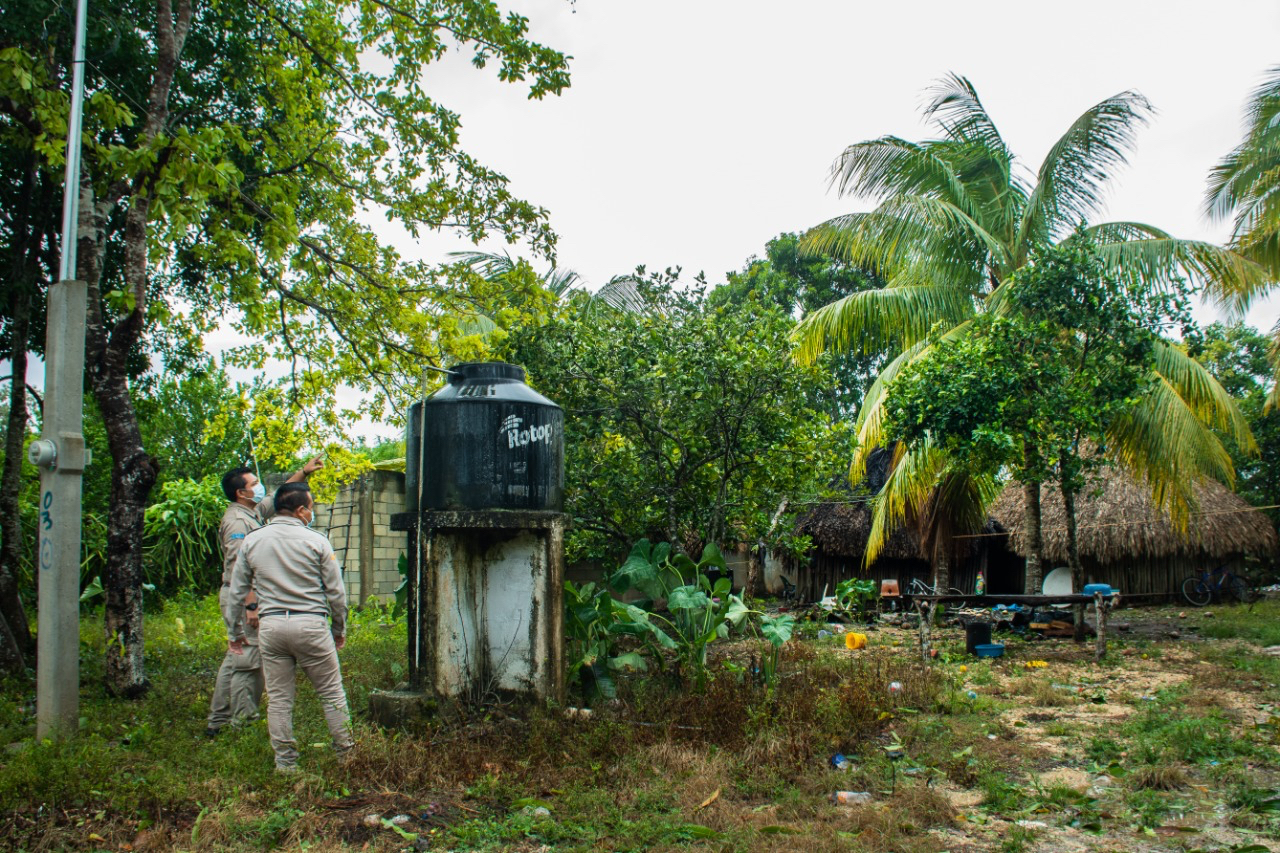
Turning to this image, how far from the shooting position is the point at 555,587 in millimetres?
5844

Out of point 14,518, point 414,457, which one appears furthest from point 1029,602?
point 14,518

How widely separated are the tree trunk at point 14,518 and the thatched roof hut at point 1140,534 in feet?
50.1

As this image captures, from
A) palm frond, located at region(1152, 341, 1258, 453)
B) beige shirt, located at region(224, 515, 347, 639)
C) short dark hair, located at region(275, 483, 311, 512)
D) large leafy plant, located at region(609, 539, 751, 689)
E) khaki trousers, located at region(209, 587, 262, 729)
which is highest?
palm frond, located at region(1152, 341, 1258, 453)

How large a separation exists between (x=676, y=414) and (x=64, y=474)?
15.1 ft

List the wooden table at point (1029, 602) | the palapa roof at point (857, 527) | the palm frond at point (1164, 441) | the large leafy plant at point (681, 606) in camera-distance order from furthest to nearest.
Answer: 1. the palapa roof at point (857, 527)
2. the palm frond at point (1164, 441)
3. the wooden table at point (1029, 602)
4. the large leafy plant at point (681, 606)

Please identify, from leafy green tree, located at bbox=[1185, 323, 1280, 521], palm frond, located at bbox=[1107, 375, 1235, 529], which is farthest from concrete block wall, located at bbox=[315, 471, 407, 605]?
leafy green tree, located at bbox=[1185, 323, 1280, 521]

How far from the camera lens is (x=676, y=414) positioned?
818 cm

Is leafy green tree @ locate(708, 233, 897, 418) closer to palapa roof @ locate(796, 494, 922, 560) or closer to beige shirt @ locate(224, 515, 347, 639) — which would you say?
palapa roof @ locate(796, 494, 922, 560)

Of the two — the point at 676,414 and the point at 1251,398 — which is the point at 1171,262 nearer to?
the point at 676,414

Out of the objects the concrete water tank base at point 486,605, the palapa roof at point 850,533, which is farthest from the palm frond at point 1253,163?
the concrete water tank base at point 486,605

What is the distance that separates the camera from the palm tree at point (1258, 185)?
504 inches

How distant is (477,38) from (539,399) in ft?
11.9

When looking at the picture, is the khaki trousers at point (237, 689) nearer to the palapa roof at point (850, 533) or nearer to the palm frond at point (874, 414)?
the palm frond at point (874, 414)

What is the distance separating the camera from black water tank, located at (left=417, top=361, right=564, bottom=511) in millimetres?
5746
